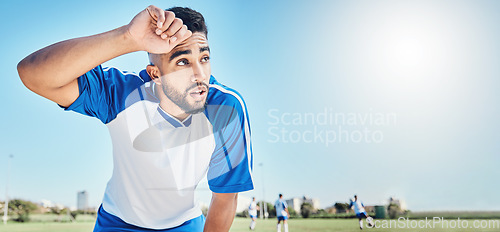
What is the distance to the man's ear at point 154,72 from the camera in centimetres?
144

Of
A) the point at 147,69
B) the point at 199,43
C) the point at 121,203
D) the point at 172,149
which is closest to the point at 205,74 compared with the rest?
the point at 199,43

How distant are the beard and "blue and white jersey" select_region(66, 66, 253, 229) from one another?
0.03 meters

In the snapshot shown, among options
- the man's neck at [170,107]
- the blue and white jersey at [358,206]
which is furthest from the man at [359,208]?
the man's neck at [170,107]

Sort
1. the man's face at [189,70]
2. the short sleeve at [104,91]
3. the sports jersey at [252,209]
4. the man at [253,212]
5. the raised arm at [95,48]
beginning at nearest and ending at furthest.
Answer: the raised arm at [95,48], the short sleeve at [104,91], the man's face at [189,70], the man at [253,212], the sports jersey at [252,209]

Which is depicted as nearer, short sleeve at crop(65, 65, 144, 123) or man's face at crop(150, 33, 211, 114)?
short sleeve at crop(65, 65, 144, 123)

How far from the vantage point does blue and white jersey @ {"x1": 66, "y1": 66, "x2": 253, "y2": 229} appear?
4.68 feet

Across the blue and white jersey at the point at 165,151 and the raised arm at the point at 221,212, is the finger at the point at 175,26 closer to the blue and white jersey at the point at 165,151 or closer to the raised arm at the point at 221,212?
the blue and white jersey at the point at 165,151

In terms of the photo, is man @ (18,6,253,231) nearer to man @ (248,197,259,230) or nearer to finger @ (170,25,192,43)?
finger @ (170,25,192,43)

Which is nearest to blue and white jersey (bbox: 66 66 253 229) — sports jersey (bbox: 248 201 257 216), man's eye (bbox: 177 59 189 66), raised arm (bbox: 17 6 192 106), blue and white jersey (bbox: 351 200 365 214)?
man's eye (bbox: 177 59 189 66)

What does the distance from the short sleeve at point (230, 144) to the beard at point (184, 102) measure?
0.04 m

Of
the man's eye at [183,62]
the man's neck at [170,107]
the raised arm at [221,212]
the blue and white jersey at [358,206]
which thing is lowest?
the blue and white jersey at [358,206]

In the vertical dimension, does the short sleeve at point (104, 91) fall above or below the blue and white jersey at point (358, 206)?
above

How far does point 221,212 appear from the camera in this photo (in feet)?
4.59

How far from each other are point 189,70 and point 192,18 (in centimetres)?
23
